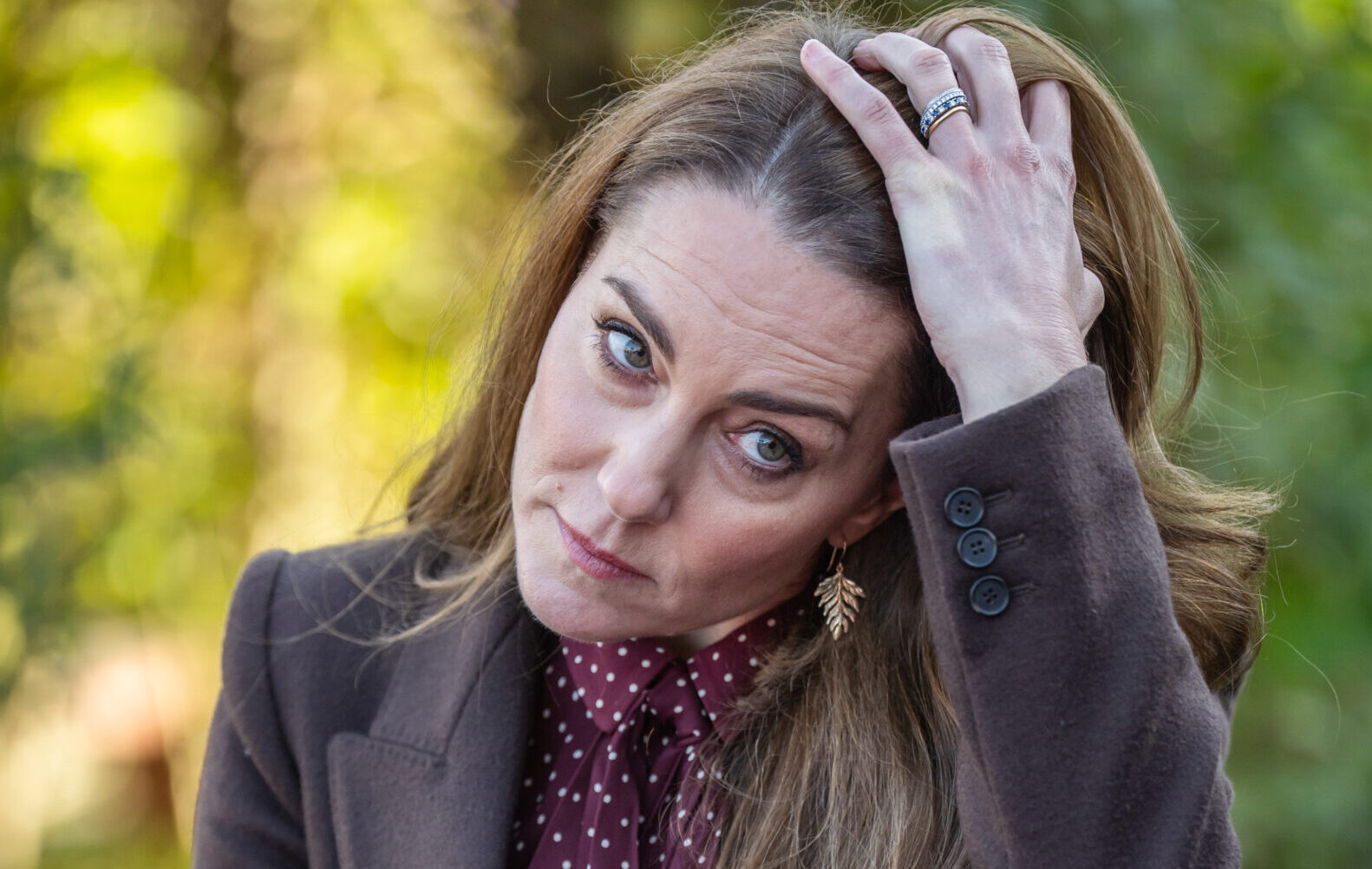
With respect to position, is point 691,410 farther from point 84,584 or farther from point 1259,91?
point 84,584

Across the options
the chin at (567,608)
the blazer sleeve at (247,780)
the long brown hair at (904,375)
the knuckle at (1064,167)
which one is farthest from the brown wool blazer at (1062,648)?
the blazer sleeve at (247,780)

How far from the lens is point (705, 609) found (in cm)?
176

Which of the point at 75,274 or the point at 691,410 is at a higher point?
the point at 75,274

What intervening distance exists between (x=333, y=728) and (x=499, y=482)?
1.71ft

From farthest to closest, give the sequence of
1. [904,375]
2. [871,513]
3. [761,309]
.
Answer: [871,513], [904,375], [761,309]

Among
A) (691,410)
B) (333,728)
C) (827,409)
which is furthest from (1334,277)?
(333,728)

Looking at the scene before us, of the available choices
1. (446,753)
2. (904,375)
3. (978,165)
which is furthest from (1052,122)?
(446,753)

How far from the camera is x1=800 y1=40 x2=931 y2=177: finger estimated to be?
65.0 inches

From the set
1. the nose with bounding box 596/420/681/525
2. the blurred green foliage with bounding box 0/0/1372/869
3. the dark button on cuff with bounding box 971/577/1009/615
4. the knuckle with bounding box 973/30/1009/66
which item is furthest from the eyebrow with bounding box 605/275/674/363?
the blurred green foliage with bounding box 0/0/1372/869

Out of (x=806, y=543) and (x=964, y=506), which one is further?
(x=806, y=543)

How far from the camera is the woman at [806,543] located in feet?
5.01

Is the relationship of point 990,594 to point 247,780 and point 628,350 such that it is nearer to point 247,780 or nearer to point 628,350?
point 628,350

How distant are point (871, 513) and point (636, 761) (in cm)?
57

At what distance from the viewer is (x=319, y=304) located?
3.84 m
